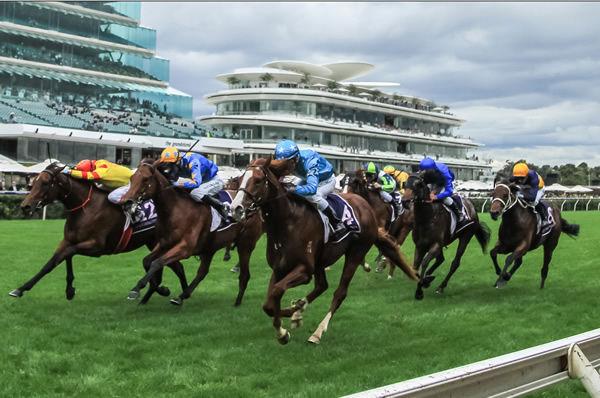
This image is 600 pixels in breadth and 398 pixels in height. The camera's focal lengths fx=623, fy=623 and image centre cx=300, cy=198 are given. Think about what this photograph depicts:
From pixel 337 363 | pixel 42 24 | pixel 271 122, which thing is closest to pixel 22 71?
pixel 42 24

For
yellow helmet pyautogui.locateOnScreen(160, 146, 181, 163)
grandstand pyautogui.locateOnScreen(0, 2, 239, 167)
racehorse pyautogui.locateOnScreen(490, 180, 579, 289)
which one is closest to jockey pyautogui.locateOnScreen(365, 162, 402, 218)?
racehorse pyautogui.locateOnScreen(490, 180, 579, 289)

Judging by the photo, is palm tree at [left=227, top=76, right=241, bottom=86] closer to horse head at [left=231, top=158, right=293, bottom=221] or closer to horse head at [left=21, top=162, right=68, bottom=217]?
horse head at [left=21, top=162, right=68, bottom=217]

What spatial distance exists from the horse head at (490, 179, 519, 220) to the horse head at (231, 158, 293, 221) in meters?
3.87

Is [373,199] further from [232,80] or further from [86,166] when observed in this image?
[232,80]

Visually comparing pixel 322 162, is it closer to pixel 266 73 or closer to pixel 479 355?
pixel 479 355

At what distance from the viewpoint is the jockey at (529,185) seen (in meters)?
8.55

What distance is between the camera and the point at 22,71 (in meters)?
40.4

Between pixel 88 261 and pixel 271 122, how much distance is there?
4388cm

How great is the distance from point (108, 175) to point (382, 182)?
16.1ft

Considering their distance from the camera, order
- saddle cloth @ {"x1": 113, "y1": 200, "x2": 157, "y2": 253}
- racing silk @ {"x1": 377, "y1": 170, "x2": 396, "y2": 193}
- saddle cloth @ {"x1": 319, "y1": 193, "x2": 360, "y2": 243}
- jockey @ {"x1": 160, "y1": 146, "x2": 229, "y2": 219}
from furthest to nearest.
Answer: racing silk @ {"x1": 377, "y1": 170, "x2": 396, "y2": 193} → saddle cloth @ {"x1": 113, "y1": 200, "x2": 157, "y2": 253} → jockey @ {"x1": 160, "y1": 146, "x2": 229, "y2": 219} → saddle cloth @ {"x1": 319, "y1": 193, "x2": 360, "y2": 243}

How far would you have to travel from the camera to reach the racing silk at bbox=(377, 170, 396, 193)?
1062cm

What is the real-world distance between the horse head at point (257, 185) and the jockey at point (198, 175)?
1.73 meters

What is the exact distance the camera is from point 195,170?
7176mm

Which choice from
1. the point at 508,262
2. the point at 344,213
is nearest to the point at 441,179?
the point at 508,262
